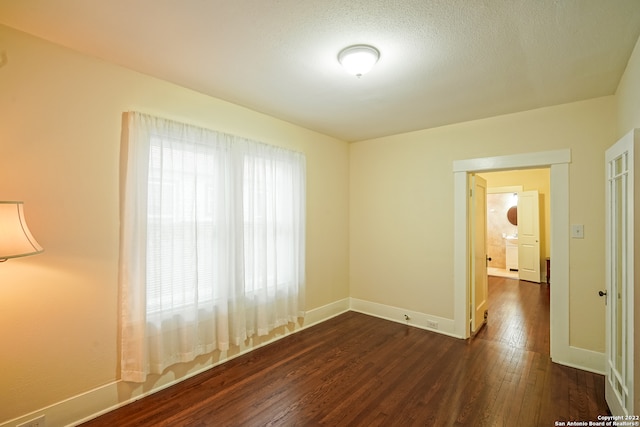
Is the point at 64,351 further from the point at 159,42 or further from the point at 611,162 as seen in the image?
the point at 611,162

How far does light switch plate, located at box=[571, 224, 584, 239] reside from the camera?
2.91 metres

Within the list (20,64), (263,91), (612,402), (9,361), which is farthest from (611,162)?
(9,361)

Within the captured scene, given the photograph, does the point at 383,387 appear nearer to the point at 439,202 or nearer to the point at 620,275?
the point at 620,275

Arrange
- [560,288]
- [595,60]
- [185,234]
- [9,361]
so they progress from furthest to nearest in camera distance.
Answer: [560,288]
[185,234]
[595,60]
[9,361]

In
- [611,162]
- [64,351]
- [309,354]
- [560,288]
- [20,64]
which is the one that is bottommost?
[309,354]

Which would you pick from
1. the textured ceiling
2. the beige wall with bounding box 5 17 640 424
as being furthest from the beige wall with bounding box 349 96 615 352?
the textured ceiling

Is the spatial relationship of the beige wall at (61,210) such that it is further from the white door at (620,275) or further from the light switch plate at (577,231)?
the light switch plate at (577,231)

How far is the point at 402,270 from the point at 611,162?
251cm

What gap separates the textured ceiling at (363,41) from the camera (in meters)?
1.65

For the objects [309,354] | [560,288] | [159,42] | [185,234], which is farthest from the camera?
[309,354]

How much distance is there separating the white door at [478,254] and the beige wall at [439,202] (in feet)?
0.91

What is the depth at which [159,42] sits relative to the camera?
1.98 m

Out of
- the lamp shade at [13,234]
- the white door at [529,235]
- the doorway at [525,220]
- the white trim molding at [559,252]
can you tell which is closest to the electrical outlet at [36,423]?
the lamp shade at [13,234]

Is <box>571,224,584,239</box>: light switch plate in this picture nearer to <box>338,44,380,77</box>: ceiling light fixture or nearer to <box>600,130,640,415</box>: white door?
<box>600,130,640,415</box>: white door
